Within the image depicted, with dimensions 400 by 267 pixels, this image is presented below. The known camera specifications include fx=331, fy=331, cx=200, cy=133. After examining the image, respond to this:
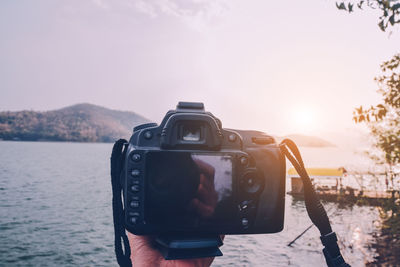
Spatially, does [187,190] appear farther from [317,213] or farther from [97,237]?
[97,237]

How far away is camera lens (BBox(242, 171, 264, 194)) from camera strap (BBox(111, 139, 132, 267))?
0.57 metres

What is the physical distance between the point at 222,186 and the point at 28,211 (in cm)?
4583

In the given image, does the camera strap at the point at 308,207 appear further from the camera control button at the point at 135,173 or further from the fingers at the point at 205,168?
the fingers at the point at 205,168

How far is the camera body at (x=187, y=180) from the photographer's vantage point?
1.40m

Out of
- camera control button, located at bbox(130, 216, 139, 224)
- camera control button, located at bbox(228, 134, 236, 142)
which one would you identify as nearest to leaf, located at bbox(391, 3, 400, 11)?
camera control button, located at bbox(228, 134, 236, 142)

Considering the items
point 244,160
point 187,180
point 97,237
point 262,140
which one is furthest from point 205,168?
point 97,237

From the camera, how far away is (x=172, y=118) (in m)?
1.49

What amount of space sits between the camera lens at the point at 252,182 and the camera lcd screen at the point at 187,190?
0.36ft

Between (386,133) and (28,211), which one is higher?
(386,133)

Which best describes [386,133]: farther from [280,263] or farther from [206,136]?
[280,263]

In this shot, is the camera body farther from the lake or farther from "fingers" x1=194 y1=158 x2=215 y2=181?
the lake

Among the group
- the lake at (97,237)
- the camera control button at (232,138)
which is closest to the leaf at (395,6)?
the camera control button at (232,138)

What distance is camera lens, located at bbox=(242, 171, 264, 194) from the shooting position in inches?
59.3

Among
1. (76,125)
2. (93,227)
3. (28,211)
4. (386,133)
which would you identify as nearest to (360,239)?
(386,133)
